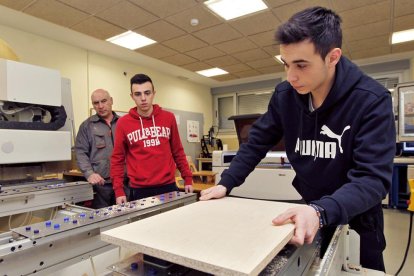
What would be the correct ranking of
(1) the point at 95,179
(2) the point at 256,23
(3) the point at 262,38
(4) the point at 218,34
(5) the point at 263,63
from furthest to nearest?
(5) the point at 263,63
(3) the point at 262,38
(4) the point at 218,34
(2) the point at 256,23
(1) the point at 95,179

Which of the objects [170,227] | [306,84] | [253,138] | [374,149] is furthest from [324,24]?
[170,227]

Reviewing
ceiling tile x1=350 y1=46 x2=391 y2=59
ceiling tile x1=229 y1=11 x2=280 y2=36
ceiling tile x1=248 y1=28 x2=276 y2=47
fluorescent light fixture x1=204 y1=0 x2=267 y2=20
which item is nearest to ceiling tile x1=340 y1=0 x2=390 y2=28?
ceiling tile x1=229 y1=11 x2=280 y2=36

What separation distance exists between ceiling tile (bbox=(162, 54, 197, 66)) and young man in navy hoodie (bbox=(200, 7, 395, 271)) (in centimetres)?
384

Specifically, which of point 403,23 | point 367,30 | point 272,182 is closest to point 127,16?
point 272,182

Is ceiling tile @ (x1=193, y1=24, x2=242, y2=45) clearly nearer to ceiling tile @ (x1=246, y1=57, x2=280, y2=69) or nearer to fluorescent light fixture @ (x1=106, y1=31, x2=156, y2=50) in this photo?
fluorescent light fixture @ (x1=106, y1=31, x2=156, y2=50)

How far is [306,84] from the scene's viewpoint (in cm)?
76

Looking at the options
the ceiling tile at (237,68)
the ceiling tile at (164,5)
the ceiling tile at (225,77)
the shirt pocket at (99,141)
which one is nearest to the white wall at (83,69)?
the ceiling tile at (225,77)

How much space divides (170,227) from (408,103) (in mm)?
2649

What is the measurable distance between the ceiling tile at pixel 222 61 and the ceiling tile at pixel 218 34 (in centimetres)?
77

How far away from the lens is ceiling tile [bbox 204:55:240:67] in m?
4.77

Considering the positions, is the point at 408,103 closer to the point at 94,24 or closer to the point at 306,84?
the point at 306,84

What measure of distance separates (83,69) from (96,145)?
2562 millimetres

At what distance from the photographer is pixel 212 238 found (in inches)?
21.5

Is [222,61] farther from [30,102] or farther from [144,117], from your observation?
[30,102]
